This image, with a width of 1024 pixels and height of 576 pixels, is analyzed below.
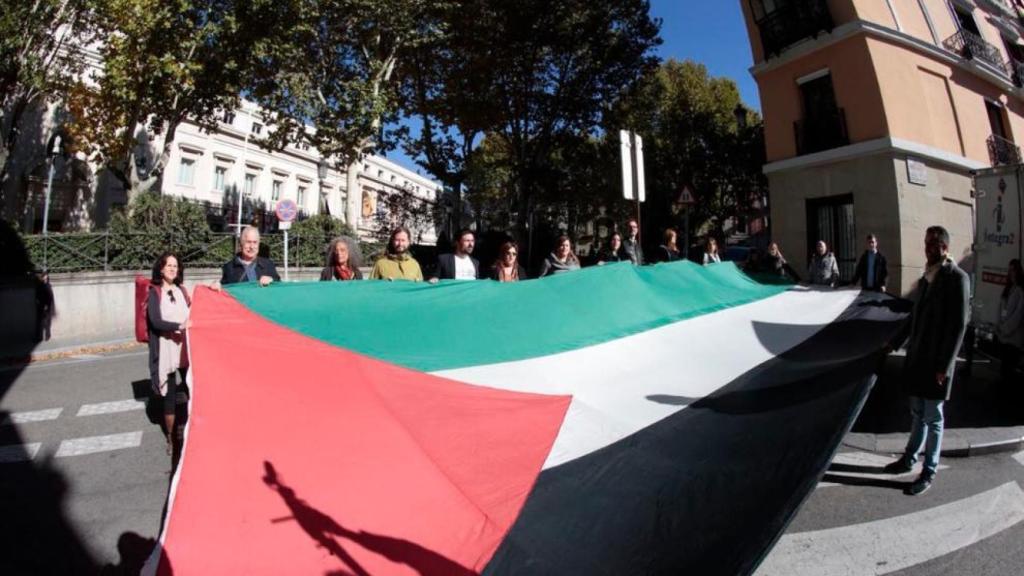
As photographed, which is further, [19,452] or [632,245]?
[632,245]

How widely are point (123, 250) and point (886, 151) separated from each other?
2041 centimetres

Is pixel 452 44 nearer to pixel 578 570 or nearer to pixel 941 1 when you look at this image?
pixel 941 1

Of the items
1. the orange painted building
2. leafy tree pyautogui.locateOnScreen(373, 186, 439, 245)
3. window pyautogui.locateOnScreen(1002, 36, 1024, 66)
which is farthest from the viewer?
leafy tree pyautogui.locateOnScreen(373, 186, 439, 245)

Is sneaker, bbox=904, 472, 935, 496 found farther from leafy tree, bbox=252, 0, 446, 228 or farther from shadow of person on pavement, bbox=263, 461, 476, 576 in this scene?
leafy tree, bbox=252, 0, 446, 228

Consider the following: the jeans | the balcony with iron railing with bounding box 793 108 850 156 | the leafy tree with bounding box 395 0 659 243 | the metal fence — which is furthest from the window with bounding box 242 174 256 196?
the jeans

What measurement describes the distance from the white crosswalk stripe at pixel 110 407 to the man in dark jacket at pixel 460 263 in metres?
4.41

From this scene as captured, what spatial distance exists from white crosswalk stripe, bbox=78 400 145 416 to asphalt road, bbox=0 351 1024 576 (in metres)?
0.38

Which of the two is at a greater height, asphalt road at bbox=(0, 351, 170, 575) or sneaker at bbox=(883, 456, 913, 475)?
asphalt road at bbox=(0, 351, 170, 575)

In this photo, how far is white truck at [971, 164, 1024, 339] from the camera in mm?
7711

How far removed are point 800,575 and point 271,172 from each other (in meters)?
45.3

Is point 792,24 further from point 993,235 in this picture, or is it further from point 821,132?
point 993,235

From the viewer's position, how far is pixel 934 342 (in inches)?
166

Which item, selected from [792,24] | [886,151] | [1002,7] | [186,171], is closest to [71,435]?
[886,151]

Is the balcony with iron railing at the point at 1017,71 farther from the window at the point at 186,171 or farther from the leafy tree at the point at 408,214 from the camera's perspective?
the window at the point at 186,171
